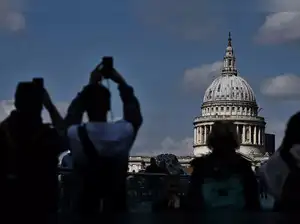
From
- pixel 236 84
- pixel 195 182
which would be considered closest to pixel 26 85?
pixel 195 182

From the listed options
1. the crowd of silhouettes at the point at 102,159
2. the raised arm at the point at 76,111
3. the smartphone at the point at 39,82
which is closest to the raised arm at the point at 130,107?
the crowd of silhouettes at the point at 102,159

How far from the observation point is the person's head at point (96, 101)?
654cm

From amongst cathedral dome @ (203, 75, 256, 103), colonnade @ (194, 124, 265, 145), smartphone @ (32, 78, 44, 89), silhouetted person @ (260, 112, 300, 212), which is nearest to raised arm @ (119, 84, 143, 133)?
smartphone @ (32, 78, 44, 89)

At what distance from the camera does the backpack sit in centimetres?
639

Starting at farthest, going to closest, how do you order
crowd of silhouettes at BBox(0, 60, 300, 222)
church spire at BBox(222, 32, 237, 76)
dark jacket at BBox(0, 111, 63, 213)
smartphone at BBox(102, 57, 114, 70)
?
church spire at BBox(222, 32, 237, 76) < smartphone at BBox(102, 57, 114, 70) < crowd of silhouettes at BBox(0, 60, 300, 222) < dark jacket at BBox(0, 111, 63, 213)

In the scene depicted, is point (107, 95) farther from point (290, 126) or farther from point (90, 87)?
point (290, 126)

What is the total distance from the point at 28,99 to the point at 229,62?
138m

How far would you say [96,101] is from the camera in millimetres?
6547

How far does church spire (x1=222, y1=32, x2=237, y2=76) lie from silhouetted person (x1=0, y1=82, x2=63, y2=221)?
135 m

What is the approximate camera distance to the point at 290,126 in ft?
21.9

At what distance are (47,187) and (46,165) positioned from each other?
16 cm

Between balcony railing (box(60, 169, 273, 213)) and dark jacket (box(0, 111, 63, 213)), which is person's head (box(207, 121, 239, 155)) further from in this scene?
dark jacket (box(0, 111, 63, 213))

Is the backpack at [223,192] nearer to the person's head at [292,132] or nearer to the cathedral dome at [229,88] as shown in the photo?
the person's head at [292,132]

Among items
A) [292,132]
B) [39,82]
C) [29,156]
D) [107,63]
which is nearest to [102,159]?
[29,156]
